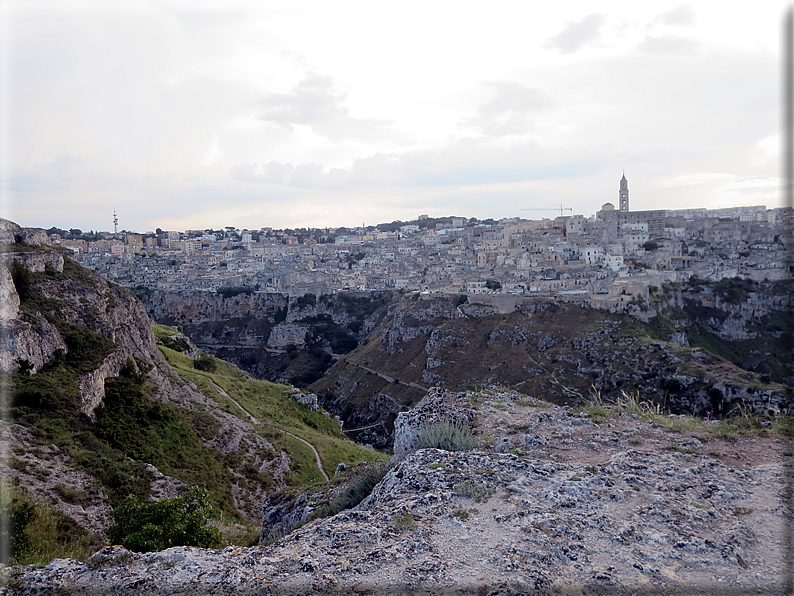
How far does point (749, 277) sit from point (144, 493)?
6669 centimetres

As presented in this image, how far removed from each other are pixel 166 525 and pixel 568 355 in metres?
36.7

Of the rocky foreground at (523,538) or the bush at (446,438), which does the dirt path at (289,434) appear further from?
the rocky foreground at (523,538)

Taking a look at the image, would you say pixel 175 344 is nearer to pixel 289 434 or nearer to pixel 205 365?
pixel 205 365

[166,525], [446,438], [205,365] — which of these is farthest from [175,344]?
[446,438]

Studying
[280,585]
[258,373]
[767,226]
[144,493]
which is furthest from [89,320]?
[767,226]

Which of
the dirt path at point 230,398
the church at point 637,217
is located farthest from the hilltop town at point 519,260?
Result: the dirt path at point 230,398

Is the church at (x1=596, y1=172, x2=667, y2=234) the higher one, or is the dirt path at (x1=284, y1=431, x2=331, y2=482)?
the church at (x1=596, y1=172, x2=667, y2=234)

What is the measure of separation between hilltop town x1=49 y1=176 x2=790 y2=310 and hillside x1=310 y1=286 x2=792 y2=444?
154 inches

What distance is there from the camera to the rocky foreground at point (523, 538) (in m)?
5.36

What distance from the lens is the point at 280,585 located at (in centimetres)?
531

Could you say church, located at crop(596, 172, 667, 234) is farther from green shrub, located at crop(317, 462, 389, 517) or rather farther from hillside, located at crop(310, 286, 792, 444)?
green shrub, located at crop(317, 462, 389, 517)

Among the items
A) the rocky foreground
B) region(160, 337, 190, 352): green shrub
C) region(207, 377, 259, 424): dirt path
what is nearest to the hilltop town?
region(160, 337, 190, 352): green shrub

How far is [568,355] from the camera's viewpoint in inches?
1590

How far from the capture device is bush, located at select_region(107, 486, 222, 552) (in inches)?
283
